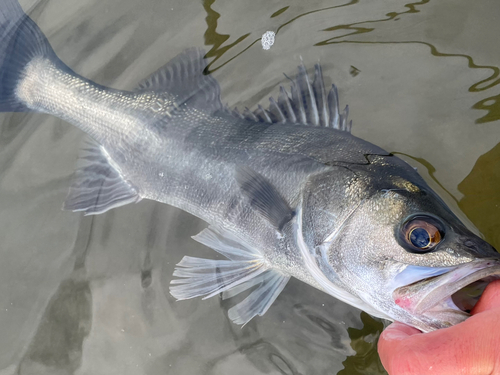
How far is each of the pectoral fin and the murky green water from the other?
0.72 m

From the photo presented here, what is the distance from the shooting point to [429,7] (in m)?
2.67

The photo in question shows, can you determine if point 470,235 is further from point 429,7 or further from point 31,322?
point 31,322

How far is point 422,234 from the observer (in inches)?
53.8

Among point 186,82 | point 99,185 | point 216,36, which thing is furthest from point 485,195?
point 99,185

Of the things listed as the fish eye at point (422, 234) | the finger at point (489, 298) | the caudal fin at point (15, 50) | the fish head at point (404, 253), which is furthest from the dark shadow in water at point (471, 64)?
the caudal fin at point (15, 50)

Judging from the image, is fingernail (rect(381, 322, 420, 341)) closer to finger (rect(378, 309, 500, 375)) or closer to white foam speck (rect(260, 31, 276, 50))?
finger (rect(378, 309, 500, 375))

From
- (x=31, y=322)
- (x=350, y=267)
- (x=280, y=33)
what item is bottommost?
(x=31, y=322)

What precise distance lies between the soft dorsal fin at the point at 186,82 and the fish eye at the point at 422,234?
1.24 meters

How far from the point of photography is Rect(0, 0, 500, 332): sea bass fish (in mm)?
1374

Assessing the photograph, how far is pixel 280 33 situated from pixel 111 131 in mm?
1336

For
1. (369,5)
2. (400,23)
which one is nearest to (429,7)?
(400,23)

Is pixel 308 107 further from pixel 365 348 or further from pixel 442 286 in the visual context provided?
pixel 365 348

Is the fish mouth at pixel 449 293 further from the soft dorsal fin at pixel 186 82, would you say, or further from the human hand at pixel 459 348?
the soft dorsal fin at pixel 186 82

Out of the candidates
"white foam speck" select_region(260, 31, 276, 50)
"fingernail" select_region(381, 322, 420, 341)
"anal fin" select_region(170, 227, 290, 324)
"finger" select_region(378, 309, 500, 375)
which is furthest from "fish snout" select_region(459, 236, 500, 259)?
"white foam speck" select_region(260, 31, 276, 50)
